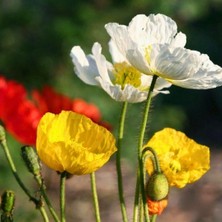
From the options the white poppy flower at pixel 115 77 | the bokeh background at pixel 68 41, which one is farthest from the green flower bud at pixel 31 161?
the bokeh background at pixel 68 41

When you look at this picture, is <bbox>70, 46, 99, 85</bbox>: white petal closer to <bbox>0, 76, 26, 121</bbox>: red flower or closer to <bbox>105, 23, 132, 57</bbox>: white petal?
<bbox>105, 23, 132, 57</bbox>: white petal

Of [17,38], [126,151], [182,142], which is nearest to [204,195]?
Answer: [126,151]

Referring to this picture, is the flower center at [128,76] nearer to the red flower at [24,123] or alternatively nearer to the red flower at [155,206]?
the red flower at [155,206]

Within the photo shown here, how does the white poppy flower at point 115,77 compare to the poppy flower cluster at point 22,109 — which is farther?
the poppy flower cluster at point 22,109

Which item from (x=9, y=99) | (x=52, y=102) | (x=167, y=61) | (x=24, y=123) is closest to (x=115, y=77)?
(x=167, y=61)

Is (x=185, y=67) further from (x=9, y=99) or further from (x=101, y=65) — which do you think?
(x=9, y=99)

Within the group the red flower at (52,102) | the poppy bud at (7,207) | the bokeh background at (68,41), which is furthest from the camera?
the bokeh background at (68,41)
